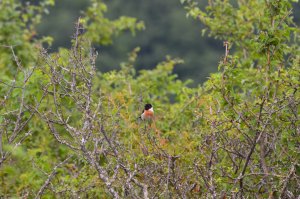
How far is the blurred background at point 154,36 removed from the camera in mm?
50344

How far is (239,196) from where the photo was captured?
509 centimetres

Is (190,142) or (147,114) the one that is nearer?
(190,142)

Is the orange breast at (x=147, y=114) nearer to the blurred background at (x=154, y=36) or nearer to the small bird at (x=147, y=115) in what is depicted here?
the small bird at (x=147, y=115)

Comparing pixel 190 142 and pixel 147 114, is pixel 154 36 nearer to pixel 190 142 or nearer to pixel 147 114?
pixel 147 114

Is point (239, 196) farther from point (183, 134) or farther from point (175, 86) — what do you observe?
point (175, 86)

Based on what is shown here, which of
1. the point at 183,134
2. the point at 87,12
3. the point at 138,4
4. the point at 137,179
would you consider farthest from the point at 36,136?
the point at 138,4

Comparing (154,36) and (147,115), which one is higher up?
(154,36)

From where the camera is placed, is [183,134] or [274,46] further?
[183,134]

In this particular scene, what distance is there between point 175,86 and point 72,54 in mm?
6020

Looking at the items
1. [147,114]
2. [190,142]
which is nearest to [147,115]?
[147,114]

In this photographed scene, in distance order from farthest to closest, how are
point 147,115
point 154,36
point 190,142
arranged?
Answer: point 154,36 < point 147,115 < point 190,142

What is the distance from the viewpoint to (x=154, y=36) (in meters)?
64.6

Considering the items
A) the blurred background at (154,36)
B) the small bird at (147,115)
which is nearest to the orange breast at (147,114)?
the small bird at (147,115)

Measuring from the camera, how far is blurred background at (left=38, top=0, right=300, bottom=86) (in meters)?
50.3
